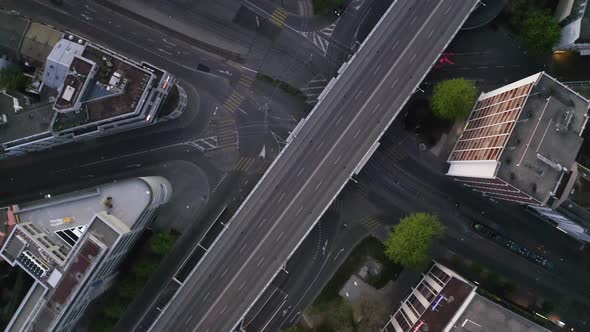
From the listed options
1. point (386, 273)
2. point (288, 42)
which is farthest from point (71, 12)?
point (386, 273)

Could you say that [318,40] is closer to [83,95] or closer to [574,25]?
[83,95]

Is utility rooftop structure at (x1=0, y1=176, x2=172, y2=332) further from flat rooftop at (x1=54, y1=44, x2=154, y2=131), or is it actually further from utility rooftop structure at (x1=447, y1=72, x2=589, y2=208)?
utility rooftop structure at (x1=447, y1=72, x2=589, y2=208)

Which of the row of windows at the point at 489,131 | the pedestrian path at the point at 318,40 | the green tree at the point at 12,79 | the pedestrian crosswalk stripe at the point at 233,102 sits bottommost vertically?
the green tree at the point at 12,79

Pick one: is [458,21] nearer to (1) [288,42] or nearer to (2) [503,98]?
(2) [503,98]

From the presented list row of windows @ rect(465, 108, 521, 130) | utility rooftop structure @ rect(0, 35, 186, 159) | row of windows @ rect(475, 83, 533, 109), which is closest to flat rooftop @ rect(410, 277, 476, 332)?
row of windows @ rect(465, 108, 521, 130)

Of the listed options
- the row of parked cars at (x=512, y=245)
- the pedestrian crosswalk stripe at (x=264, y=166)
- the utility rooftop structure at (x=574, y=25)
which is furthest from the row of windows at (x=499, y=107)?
the pedestrian crosswalk stripe at (x=264, y=166)

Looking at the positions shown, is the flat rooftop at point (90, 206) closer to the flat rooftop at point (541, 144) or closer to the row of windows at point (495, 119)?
the row of windows at point (495, 119)
